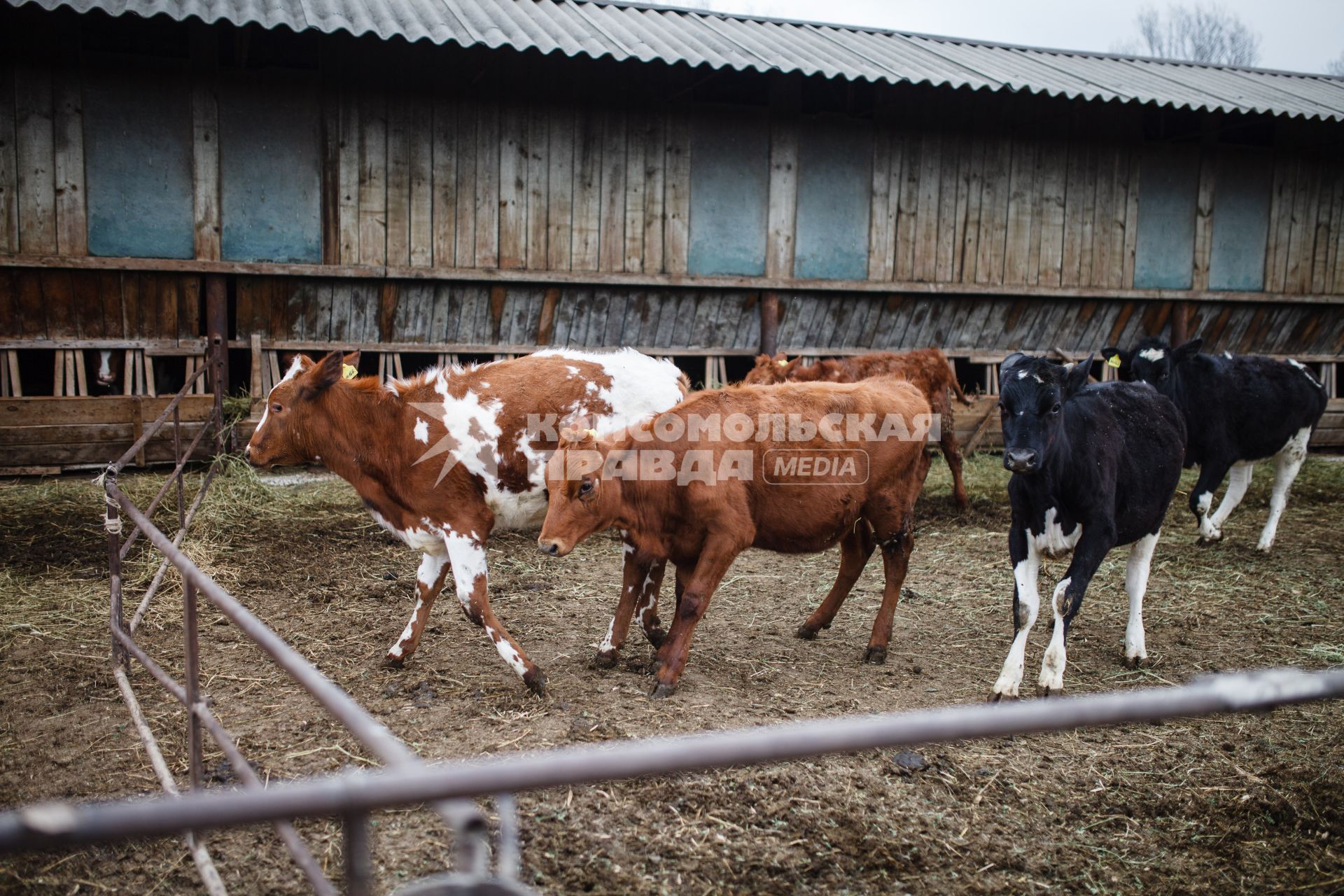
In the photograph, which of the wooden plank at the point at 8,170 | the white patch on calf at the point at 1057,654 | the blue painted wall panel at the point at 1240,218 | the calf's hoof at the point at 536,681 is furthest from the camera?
the blue painted wall panel at the point at 1240,218

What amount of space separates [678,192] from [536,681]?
7.75 meters

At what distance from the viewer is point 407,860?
3.46 meters

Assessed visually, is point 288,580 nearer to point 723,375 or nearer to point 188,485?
point 188,485

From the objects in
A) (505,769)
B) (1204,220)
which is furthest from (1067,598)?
(1204,220)

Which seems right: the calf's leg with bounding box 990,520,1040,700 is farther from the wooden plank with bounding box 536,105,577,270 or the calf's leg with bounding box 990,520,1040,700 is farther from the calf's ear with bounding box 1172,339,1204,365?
the wooden plank with bounding box 536,105,577,270

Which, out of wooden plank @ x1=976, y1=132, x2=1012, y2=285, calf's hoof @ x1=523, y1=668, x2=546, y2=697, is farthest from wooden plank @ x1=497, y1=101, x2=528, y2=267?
calf's hoof @ x1=523, y1=668, x2=546, y2=697

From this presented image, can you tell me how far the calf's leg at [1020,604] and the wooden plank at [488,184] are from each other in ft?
23.6

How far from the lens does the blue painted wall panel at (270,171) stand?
32.8ft

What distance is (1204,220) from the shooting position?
13.6 m

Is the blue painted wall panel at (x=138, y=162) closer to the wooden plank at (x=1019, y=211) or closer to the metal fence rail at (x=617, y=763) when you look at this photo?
the metal fence rail at (x=617, y=763)

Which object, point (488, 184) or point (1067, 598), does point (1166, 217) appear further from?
point (1067, 598)

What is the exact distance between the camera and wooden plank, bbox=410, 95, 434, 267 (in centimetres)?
1055

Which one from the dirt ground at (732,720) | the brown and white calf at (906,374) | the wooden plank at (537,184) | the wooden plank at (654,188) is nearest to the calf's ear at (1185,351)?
the dirt ground at (732,720)

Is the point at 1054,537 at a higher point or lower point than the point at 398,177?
lower
